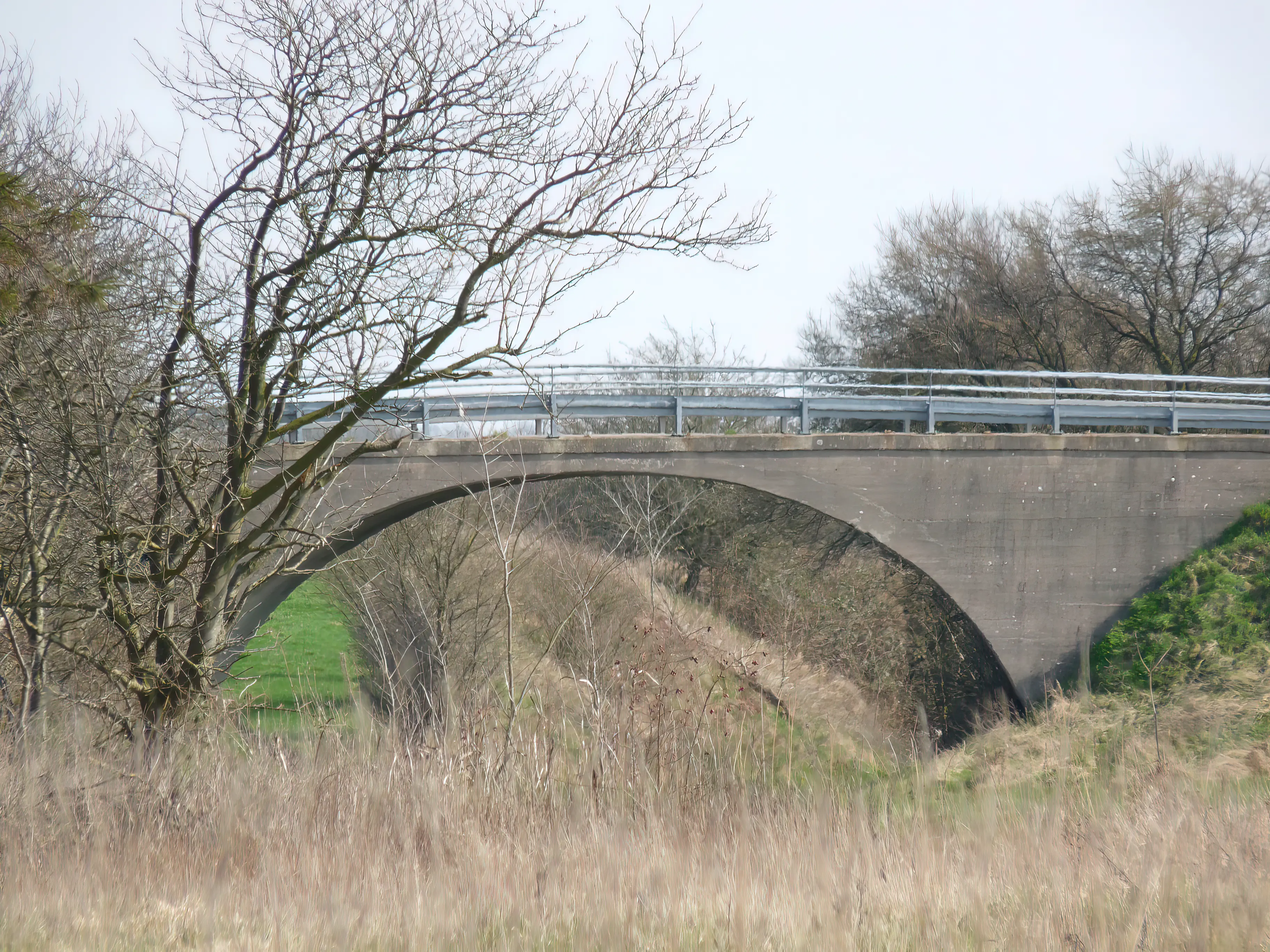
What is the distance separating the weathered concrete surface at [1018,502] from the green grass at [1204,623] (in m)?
0.26

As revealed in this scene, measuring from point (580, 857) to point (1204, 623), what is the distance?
1159 cm

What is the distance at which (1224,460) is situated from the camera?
1248 cm

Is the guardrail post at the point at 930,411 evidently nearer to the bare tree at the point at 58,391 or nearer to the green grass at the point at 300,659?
the green grass at the point at 300,659

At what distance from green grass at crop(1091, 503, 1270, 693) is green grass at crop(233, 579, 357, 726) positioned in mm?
9853

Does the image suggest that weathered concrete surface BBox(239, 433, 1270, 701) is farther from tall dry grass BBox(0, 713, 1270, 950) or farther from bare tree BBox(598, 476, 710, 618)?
tall dry grass BBox(0, 713, 1270, 950)

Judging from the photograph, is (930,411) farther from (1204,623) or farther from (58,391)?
(58,391)

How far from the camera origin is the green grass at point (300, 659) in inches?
183

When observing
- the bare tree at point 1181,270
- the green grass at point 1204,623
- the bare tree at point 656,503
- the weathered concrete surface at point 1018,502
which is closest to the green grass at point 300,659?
the weathered concrete surface at point 1018,502

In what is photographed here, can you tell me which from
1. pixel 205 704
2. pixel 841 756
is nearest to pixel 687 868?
pixel 205 704

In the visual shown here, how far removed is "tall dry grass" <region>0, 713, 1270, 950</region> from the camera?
234 centimetres

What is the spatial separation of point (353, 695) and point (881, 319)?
18.8m

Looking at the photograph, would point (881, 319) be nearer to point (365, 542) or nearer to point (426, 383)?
point (365, 542)

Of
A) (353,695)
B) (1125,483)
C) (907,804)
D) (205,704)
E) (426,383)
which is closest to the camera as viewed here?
(907,804)

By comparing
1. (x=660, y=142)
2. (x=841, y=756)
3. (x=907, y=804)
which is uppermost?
(x=660, y=142)
